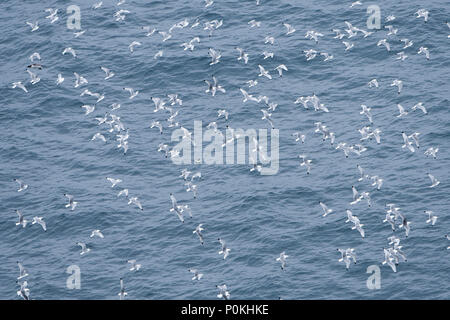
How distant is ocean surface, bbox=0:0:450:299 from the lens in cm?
13100

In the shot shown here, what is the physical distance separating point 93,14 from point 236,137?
132 ft

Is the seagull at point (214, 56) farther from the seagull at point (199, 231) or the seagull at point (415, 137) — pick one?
the seagull at point (199, 231)

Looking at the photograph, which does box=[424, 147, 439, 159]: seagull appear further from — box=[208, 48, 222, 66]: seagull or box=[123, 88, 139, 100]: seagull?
box=[123, 88, 139, 100]: seagull

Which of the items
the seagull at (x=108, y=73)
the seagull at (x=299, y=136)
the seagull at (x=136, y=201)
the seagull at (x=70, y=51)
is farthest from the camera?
the seagull at (x=70, y=51)

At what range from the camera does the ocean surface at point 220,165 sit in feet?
430

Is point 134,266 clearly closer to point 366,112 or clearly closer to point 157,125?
point 157,125

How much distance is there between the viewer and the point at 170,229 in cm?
13838

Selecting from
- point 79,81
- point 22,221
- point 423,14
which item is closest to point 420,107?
point 423,14

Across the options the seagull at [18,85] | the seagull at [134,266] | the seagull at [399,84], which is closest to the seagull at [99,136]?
the seagull at [18,85]

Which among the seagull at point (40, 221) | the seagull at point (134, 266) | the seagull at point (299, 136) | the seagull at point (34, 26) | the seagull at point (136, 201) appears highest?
the seagull at point (34, 26)
